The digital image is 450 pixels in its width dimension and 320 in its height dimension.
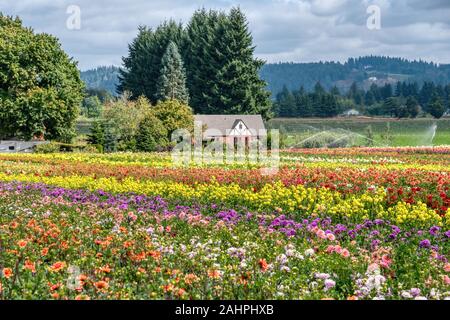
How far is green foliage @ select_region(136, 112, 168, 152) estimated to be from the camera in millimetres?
43562

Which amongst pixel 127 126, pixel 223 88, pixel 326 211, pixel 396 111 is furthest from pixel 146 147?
pixel 396 111

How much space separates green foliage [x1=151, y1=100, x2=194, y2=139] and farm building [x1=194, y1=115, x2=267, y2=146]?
394 cm

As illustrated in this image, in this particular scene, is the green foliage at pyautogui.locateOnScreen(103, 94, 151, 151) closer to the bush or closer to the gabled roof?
the bush

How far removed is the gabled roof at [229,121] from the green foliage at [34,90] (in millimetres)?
11679

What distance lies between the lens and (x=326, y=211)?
1170 centimetres

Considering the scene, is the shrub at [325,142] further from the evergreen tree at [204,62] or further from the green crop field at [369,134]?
the evergreen tree at [204,62]

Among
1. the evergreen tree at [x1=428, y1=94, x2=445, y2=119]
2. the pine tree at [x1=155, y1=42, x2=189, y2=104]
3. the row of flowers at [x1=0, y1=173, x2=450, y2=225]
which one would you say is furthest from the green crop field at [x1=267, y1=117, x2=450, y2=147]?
the row of flowers at [x1=0, y1=173, x2=450, y2=225]

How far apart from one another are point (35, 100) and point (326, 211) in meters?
35.8

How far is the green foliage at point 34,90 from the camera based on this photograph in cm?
4375

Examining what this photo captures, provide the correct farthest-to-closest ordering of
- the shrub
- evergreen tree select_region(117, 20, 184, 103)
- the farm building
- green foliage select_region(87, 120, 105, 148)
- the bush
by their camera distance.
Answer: evergreen tree select_region(117, 20, 184, 103), the farm building, the shrub, green foliage select_region(87, 120, 105, 148), the bush

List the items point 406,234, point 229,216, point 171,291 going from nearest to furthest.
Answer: point 171,291 < point 406,234 < point 229,216

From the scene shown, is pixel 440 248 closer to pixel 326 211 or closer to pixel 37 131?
pixel 326 211

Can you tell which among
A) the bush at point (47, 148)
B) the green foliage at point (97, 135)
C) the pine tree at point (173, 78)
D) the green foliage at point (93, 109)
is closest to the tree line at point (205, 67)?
the pine tree at point (173, 78)

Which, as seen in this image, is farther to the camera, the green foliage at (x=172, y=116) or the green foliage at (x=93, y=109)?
the green foliage at (x=93, y=109)
